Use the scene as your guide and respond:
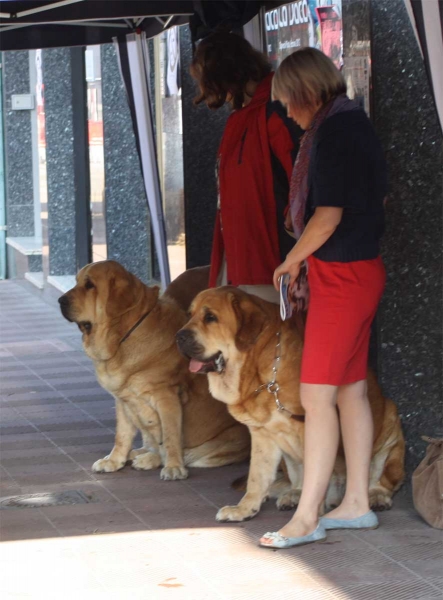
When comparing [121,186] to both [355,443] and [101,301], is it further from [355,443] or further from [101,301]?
[355,443]

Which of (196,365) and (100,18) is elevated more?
(100,18)

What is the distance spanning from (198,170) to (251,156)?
10.9 feet

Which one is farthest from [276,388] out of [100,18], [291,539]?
[100,18]

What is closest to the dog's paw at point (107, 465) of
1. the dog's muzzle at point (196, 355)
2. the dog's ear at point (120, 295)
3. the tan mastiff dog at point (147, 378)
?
the tan mastiff dog at point (147, 378)

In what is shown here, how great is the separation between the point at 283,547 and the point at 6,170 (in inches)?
448

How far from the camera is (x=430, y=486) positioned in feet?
15.8

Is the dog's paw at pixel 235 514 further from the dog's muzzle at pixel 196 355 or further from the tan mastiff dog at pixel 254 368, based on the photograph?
the dog's muzzle at pixel 196 355

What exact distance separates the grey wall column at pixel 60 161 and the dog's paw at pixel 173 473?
6.55m

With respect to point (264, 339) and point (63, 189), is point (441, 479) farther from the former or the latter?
point (63, 189)

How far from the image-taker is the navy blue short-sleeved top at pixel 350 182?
4.36 metres

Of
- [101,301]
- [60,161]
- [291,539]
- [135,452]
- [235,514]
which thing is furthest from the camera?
[60,161]

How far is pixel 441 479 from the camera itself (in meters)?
4.72

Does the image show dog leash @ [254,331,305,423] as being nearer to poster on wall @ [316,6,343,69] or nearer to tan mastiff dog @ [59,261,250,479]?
tan mastiff dog @ [59,261,250,479]

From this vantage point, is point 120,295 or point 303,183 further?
point 120,295
